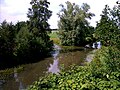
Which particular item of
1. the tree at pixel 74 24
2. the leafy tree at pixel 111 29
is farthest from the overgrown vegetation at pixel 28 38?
the leafy tree at pixel 111 29

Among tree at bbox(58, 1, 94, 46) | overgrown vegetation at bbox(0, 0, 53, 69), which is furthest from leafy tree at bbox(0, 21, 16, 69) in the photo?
tree at bbox(58, 1, 94, 46)

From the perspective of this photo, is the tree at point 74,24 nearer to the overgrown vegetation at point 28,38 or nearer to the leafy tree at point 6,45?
the overgrown vegetation at point 28,38

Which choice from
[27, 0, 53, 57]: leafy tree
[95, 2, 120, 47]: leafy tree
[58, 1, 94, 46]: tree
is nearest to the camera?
[95, 2, 120, 47]: leafy tree

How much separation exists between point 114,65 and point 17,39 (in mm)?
33352

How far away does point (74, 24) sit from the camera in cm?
6612

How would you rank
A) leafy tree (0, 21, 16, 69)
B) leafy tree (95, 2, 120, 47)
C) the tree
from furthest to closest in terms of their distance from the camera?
the tree
leafy tree (0, 21, 16, 69)
leafy tree (95, 2, 120, 47)

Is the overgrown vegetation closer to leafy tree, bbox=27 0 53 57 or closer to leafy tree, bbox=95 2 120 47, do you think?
leafy tree, bbox=27 0 53 57

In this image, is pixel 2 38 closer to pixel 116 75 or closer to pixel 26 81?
pixel 26 81

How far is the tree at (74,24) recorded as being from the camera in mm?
65875

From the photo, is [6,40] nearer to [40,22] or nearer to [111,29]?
[40,22]

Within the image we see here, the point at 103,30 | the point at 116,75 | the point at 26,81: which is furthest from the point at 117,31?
the point at 26,81

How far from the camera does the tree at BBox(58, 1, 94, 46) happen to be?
65875 mm

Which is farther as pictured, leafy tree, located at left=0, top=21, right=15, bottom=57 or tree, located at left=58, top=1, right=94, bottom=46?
tree, located at left=58, top=1, right=94, bottom=46

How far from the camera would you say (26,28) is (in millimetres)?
46969
